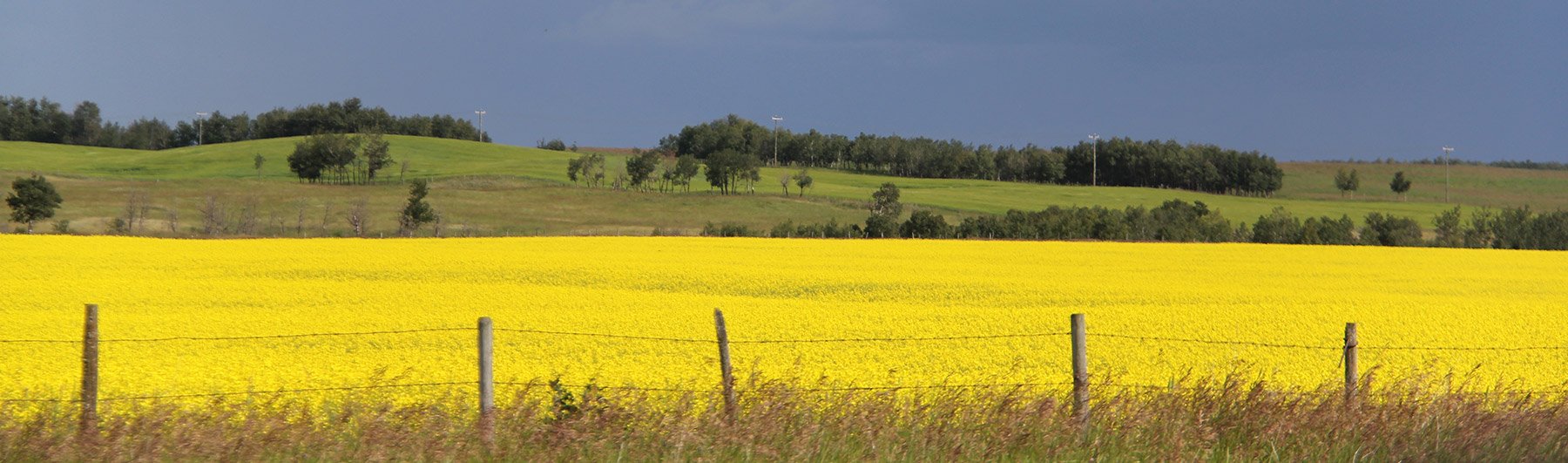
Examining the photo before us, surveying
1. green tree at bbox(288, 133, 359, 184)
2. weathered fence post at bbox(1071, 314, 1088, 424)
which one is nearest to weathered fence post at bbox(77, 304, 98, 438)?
weathered fence post at bbox(1071, 314, 1088, 424)

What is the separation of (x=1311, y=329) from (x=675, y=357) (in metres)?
8.88

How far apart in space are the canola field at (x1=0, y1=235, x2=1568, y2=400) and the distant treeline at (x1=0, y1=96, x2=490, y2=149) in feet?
441

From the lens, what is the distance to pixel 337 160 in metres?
107

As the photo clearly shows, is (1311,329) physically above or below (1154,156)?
below

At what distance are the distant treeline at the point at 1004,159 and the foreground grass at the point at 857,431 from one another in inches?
4648

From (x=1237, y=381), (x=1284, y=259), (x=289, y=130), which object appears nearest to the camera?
(x=1237, y=381)

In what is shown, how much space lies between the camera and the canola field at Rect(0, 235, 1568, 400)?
43.4ft

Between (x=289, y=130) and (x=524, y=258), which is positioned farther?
(x=289, y=130)

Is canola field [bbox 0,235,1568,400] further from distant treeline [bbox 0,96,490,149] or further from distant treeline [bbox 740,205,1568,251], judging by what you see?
distant treeline [bbox 0,96,490,149]

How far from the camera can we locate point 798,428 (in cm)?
791

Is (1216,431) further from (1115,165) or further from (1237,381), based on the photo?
(1115,165)

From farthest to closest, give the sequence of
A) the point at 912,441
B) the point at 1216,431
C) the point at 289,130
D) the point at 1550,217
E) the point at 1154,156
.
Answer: the point at 289,130 < the point at 1154,156 < the point at 1550,217 < the point at 1216,431 < the point at 912,441

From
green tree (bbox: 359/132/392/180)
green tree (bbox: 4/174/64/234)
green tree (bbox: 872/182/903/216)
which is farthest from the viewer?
green tree (bbox: 359/132/392/180)

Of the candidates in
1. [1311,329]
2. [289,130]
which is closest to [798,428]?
[1311,329]
